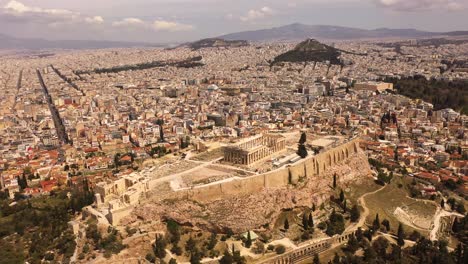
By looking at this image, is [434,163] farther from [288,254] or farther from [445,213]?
[288,254]

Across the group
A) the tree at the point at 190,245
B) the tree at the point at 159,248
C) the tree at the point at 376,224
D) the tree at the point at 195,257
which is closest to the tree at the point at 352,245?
the tree at the point at 376,224

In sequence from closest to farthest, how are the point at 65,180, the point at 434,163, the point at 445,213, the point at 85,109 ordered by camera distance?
the point at 445,213
the point at 65,180
the point at 434,163
the point at 85,109

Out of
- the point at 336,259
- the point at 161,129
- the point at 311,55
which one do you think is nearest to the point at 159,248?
the point at 336,259

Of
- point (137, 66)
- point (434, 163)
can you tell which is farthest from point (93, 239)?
point (137, 66)

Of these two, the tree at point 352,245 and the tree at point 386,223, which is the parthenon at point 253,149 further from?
the tree at point 386,223

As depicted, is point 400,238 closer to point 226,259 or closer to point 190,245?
point 226,259
